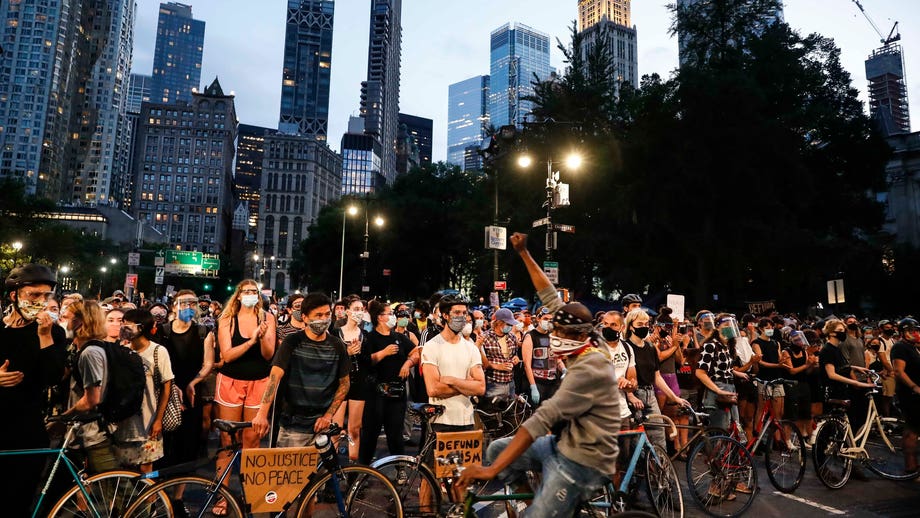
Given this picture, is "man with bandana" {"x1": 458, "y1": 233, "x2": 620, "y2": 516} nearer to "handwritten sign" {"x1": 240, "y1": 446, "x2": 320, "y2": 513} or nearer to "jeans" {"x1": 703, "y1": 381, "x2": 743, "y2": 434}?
"handwritten sign" {"x1": 240, "y1": 446, "x2": 320, "y2": 513}

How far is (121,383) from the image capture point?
14.6 feet

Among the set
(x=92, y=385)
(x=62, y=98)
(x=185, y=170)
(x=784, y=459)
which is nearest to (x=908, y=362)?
(x=784, y=459)

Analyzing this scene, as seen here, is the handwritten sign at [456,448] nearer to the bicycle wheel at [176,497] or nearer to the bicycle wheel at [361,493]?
the bicycle wheel at [361,493]

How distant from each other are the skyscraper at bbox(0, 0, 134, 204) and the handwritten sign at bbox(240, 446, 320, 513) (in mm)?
172651

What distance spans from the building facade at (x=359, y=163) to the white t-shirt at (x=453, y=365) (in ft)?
604

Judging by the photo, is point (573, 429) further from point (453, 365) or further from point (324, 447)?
point (453, 365)

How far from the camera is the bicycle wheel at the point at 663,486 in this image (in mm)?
5047

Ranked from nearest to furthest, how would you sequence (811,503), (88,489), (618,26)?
(88,489) < (811,503) < (618,26)

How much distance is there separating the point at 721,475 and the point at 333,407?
159 inches

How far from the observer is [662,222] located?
93.1ft

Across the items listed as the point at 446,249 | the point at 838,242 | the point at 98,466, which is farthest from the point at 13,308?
the point at 446,249

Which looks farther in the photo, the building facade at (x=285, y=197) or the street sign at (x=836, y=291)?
the building facade at (x=285, y=197)

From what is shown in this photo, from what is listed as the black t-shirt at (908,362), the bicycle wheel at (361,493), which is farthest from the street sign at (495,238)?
the bicycle wheel at (361,493)

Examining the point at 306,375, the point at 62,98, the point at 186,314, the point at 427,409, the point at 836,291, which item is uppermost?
the point at 62,98
